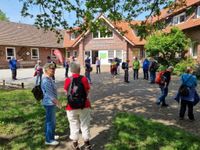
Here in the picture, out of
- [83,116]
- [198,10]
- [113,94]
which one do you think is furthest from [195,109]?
[198,10]

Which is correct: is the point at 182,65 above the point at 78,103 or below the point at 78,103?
above

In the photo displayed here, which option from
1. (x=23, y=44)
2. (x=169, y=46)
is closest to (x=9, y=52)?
(x=23, y=44)

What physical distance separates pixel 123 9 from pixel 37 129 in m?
6.14

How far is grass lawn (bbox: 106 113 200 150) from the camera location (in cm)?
536

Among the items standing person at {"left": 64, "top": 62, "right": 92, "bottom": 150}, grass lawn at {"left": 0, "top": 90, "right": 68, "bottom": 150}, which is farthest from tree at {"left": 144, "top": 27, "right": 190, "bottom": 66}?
standing person at {"left": 64, "top": 62, "right": 92, "bottom": 150}

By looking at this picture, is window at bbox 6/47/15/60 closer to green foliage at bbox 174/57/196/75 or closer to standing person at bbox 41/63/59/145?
green foliage at bbox 174/57/196/75

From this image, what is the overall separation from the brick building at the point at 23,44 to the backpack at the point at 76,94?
28.6 meters

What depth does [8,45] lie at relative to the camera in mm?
34125

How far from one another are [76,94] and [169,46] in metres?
18.7

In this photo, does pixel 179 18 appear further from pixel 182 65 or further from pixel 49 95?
pixel 49 95

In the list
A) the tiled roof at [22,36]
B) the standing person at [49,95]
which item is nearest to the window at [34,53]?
the tiled roof at [22,36]

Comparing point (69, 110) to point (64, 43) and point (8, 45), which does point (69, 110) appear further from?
point (64, 43)

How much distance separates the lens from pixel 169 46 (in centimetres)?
2212

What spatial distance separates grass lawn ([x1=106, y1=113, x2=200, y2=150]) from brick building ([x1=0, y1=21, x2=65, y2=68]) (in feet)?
90.1
